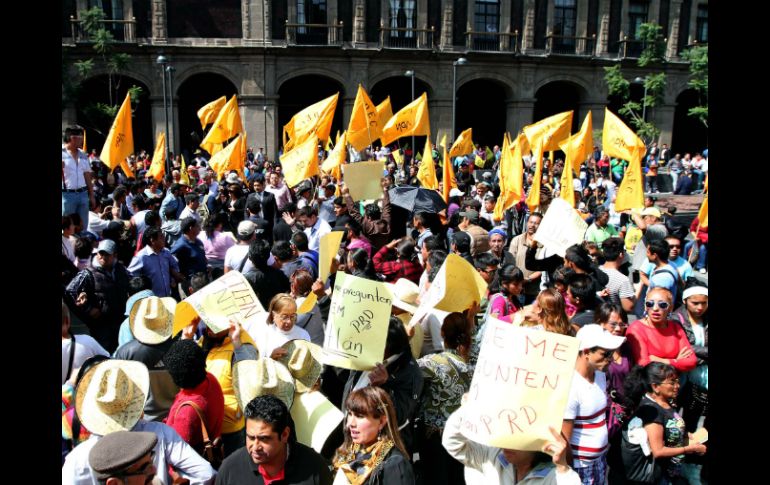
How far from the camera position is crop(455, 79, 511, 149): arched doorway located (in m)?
36.4

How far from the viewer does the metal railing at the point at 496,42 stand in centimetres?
3375

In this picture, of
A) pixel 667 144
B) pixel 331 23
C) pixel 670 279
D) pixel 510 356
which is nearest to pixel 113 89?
pixel 331 23

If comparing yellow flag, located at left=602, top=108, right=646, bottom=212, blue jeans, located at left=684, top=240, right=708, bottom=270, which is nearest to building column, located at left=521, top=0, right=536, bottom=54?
yellow flag, located at left=602, top=108, right=646, bottom=212

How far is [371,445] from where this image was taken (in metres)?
3.13

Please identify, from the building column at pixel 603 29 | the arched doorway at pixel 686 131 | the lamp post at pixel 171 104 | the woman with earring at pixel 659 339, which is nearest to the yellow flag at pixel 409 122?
the woman with earring at pixel 659 339

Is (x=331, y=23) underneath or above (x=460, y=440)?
above

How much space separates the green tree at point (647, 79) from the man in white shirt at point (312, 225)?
88.5 ft

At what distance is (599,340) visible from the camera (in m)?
3.85

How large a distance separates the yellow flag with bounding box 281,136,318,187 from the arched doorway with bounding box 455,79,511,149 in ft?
87.6

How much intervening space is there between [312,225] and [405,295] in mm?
3739

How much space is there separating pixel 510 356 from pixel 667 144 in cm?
3583
